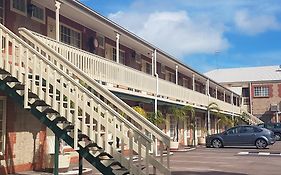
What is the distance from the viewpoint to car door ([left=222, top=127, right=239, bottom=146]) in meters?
28.0

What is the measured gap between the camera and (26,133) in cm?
1416

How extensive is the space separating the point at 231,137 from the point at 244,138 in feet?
2.85

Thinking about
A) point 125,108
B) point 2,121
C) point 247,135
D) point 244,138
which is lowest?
point 244,138

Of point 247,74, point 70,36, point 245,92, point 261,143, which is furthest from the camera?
point 247,74

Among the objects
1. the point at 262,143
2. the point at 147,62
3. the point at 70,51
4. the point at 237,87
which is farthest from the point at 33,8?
the point at 237,87

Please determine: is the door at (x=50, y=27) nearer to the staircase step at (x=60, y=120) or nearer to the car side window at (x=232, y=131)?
the staircase step at (x=60, y=120)

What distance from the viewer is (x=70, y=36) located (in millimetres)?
17719

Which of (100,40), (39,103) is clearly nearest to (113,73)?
(100,40)

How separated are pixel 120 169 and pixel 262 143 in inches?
794

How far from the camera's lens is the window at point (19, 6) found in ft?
46.4

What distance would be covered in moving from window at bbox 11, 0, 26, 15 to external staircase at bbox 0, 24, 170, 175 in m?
4.43

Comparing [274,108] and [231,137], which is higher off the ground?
[274,108]

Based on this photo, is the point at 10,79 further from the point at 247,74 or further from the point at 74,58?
the point at 247,74

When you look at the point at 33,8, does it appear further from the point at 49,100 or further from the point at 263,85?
the point at 263,85
